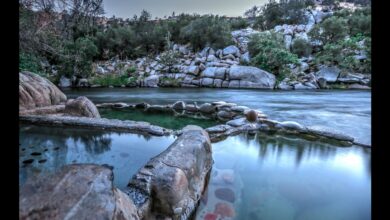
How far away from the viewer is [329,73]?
16.4m

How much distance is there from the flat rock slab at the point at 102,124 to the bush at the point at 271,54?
14.2 metres

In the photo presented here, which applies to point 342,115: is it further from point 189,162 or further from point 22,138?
point 22,138

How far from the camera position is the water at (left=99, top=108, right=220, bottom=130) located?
6.32m

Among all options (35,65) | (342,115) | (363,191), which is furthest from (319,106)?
(35,65)

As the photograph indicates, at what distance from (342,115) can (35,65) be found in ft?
37.1

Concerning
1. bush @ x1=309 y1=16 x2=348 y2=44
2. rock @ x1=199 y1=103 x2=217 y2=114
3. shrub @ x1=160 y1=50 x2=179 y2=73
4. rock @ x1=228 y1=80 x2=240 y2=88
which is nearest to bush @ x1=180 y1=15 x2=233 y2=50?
shrub @ x1=160 y1=50 x2=179 y2=73

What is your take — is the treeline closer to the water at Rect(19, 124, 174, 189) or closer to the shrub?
the shrub

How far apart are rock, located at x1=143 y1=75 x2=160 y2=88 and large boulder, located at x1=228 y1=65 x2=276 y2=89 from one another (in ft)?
18.8

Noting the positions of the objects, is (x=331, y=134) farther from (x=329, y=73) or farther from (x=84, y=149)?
(x=329, y=73)

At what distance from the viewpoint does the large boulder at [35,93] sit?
6195mm

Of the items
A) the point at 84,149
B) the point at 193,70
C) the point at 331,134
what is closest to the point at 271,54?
the point at 193,70

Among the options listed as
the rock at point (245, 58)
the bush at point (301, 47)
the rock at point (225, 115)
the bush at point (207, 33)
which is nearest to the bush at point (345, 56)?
the bush at point (301, 47)

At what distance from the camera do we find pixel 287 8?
2869cm
